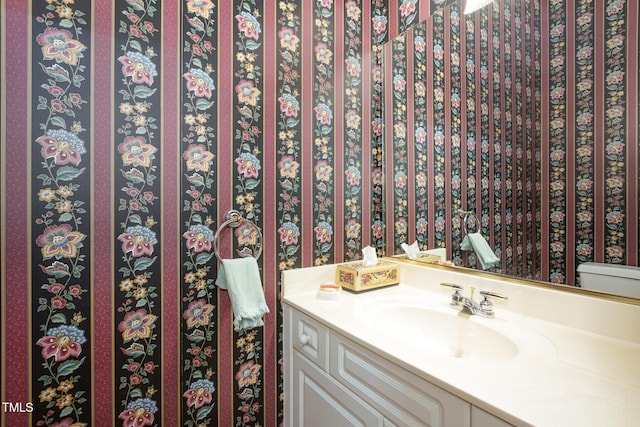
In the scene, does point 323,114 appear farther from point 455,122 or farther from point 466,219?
point 466,219

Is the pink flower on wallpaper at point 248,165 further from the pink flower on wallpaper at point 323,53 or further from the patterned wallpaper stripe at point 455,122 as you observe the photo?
the patterned wallpaper stripe at point 455,122

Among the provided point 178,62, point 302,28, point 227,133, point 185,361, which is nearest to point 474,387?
point 185,361

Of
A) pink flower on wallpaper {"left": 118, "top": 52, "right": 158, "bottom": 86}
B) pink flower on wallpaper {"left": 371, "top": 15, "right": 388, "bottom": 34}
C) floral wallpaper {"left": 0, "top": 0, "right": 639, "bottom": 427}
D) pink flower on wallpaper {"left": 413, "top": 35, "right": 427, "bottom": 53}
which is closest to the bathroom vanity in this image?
floral wallpaper {"left": 0, "top": 0, "right": 639, "bottom": 427}

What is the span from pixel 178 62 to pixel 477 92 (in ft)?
3.48

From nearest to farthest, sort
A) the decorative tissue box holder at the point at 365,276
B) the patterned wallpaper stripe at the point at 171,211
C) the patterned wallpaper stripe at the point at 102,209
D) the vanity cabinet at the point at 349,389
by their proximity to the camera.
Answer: the vanity cabinet at the point at 349,389, the patterned wallpaper stripe at the point at 102,209, the patterned wallpaper stripe at the point at 171,211, the decorative tissue box holder at the point at 365,276

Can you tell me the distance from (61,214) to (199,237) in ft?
1.27

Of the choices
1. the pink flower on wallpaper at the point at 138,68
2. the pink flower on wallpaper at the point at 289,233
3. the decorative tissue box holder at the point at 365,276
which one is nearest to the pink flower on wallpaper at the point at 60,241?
the pink flower on wallpaper at the point at 138,68

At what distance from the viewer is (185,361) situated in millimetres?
1113

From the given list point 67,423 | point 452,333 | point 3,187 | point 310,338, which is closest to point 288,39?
point 3,187

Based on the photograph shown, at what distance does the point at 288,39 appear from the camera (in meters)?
1.31

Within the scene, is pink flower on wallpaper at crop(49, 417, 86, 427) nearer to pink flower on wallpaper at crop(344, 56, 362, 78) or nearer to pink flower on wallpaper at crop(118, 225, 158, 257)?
pink flower on wallpaper at crop(118, 225, 158, 257)

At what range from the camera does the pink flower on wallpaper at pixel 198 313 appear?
3.67 ft

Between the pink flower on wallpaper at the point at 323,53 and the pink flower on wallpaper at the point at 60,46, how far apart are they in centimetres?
83

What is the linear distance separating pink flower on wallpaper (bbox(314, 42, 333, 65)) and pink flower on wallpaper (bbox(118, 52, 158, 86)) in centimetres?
66
